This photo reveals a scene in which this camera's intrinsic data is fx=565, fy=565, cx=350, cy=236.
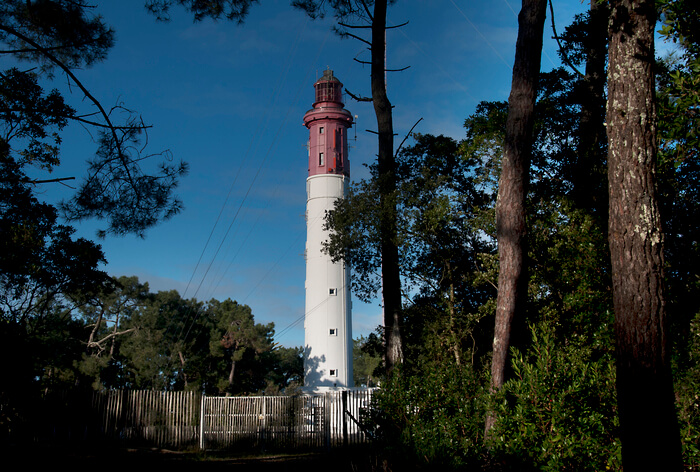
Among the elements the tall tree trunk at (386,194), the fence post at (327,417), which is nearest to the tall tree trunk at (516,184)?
the tall tree trunk at (386,194)

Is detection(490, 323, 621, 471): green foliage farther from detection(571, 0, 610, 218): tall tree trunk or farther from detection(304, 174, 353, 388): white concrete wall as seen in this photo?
detection(304, 174, 353, 388): white concrete wall

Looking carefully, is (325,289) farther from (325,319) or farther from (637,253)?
(637,253)

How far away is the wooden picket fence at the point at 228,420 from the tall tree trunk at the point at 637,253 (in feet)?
43.4

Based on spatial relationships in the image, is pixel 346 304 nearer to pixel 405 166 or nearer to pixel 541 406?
pixel 405 166

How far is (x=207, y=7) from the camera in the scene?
8711 millimetres

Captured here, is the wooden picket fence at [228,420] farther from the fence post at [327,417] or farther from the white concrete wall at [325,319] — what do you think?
the white concrete wall at [325,319]

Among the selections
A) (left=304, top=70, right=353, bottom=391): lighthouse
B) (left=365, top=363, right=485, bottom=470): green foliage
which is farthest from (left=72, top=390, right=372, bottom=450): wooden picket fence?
(left=304, top=70, right=353, bottom=391): lighthouse

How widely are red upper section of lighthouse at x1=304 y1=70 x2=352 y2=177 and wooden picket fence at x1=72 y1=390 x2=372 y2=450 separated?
56.4 feet

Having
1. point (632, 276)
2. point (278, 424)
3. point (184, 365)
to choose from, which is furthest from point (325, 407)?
point (184, 365)

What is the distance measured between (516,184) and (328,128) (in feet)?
88.3

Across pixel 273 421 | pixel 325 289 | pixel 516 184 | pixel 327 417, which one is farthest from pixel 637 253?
pixel 325 289

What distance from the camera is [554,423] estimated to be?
15.1ft

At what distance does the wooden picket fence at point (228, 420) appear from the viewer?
55.2 feet

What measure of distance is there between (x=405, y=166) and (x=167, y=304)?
37184 millimetres
